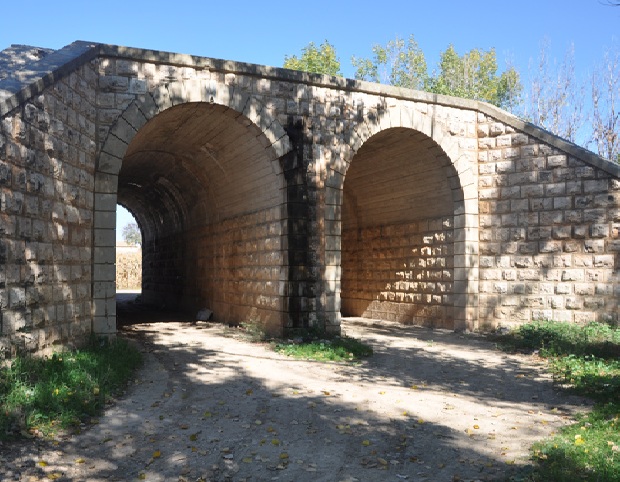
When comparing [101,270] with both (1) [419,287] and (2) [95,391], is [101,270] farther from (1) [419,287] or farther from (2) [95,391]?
(1) [419,287]

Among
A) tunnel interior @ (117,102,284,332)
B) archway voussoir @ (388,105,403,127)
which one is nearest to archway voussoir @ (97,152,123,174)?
tunnel interior @ (117,102,284,332)

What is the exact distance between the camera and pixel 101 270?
8.62m

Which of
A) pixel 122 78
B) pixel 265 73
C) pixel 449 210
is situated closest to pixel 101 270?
pixel 122 78

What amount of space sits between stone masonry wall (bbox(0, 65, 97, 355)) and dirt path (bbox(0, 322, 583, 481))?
1.34 meters

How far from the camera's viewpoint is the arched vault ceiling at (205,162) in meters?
10.2

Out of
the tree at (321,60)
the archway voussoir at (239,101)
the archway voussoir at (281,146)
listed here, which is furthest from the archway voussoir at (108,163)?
the tree at (321,60)

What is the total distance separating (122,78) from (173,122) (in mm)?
1585

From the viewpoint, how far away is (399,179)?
42.5 feet

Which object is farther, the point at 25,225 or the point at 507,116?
the point at 507,116

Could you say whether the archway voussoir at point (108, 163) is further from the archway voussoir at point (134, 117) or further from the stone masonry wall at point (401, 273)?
the stone masonry wall at point (401, 273)

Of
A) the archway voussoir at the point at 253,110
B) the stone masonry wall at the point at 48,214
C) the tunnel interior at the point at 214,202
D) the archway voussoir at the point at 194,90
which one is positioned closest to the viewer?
the stone masonry wall at the point at 48,214

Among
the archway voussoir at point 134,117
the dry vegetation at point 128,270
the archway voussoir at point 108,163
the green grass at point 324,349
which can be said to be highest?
the archway voussoir at point 134,117

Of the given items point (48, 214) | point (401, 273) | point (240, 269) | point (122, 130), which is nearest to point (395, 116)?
point (401, 273)

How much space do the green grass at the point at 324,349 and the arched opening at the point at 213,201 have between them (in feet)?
2.37
